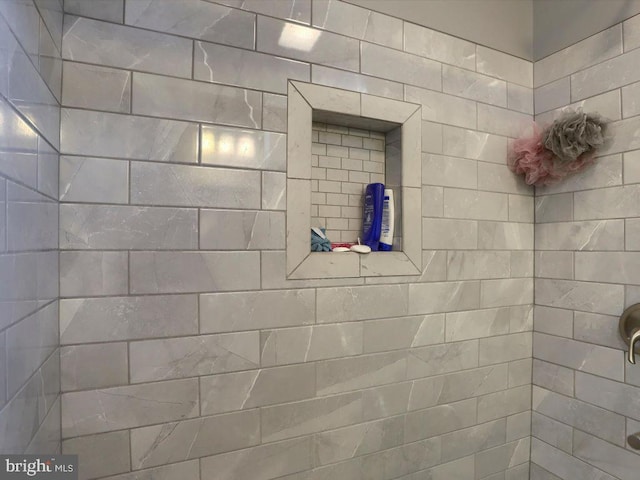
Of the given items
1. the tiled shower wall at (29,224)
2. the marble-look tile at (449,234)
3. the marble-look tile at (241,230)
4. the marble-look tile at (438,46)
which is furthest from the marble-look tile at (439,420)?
the marble-look tile at (438,46)

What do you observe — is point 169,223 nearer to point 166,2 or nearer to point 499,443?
point 166,2

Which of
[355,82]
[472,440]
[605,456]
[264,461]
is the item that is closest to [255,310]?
[264,461]

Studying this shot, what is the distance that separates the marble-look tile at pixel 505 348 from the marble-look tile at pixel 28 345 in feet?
4.50

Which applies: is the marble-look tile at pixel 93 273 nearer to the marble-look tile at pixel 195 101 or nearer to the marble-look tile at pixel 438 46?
the marble-look tile at pixel 195 101

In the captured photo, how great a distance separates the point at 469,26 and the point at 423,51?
262 millimetres

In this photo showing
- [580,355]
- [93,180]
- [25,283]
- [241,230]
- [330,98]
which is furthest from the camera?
[580,355]

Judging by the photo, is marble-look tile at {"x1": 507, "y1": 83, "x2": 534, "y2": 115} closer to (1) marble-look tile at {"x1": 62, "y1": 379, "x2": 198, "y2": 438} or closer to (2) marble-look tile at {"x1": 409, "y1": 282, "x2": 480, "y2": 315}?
(2) marble-look tile at {"x1": 409, "y1": 282, "x2": 480, "y2": 315}

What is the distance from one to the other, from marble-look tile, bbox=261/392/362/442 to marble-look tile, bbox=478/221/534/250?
2.54ft

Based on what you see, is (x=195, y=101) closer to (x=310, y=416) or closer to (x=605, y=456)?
(x=310, y=416)

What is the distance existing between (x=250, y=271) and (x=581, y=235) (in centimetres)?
125

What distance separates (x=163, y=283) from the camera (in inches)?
35.0

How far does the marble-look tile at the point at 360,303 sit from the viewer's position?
1.07 meters

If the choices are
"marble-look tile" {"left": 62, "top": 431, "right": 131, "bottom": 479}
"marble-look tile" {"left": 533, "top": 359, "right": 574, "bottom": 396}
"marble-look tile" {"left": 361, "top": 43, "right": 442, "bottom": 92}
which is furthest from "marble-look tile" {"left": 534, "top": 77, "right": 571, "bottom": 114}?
"marble-look tile" {"left": 62, "top": 431, "right": 131, "bottom": 479}

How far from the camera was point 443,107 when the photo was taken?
1243 millimetres
